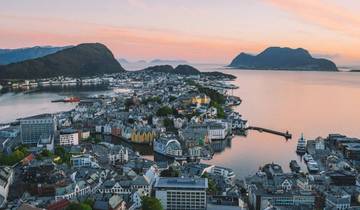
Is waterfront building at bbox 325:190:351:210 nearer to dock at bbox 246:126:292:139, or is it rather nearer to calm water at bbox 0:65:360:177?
calm water at bbox 0:65:360:177

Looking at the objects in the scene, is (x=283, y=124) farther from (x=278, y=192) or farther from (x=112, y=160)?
(x=278, y=192)

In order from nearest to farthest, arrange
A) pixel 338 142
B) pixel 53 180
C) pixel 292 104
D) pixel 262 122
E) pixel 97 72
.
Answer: pixel 53 180
pixel 338 142
pixel 262 122
pixel 292 104
pixel 97 72

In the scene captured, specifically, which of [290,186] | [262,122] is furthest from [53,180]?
[262,122]

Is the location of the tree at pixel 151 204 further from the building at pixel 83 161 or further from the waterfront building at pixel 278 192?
the building at pixel 83 161

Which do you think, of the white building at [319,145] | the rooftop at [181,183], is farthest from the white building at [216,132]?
the rooftop at [181,183]

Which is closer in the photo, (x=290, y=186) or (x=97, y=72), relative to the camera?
(x=290, y=186)

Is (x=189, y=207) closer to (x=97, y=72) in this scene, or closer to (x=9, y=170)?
(x=9, y=170)

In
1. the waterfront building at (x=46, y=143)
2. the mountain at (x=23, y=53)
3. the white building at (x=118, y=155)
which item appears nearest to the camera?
the white building at (x=118, y=155)
